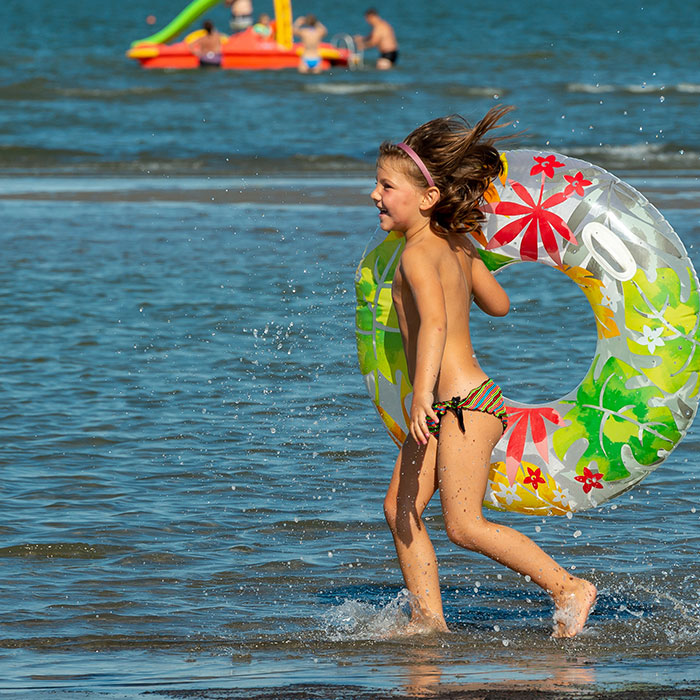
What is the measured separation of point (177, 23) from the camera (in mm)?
29891

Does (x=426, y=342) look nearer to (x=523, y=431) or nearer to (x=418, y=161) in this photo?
(x=418, y=161)

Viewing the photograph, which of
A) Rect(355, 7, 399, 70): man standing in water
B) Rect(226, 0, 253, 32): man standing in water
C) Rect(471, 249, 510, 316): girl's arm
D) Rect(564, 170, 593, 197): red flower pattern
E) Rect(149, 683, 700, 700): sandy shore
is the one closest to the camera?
Rect(149, 683, 700, 700): sandy shore

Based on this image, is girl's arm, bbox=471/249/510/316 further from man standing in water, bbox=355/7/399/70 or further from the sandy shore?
man standing in water, bbox=355/7/399/70

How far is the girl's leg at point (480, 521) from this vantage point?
3.58m

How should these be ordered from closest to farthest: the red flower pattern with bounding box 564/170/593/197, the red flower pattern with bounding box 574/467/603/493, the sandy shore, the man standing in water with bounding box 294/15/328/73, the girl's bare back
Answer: the sandy shore, the girl's bare back, the red flower pattern with bounding box 574/467/603/493, the red flower pattern with bounding box 564/170/593/197, the man standing in water with bounding box 294/15/328/73

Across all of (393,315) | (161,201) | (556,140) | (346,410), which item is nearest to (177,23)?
(556,140)

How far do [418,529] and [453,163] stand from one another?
1.00 metres

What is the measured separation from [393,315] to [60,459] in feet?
6.41

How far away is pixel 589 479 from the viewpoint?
400 centimetres

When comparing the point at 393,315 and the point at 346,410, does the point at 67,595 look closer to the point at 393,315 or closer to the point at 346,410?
the point at 393,315

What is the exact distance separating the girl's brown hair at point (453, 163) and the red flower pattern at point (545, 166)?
431 millimetres

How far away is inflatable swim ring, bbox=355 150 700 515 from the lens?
4012 mm

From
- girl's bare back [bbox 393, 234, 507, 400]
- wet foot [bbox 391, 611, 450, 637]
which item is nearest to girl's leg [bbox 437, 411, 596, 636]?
girl's bare back [bbox 393, 234, 507, 400]

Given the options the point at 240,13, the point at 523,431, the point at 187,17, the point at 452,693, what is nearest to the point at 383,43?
the point at 240,13
